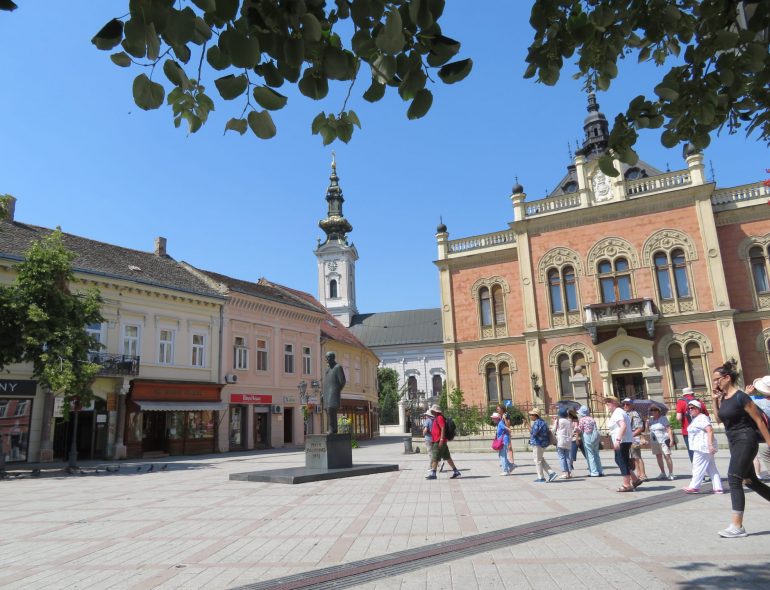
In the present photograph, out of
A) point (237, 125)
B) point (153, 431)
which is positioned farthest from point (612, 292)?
point (237, 125)

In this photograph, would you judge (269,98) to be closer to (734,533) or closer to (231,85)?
(231,85)

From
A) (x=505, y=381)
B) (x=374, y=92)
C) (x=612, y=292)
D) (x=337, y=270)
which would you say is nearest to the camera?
(x=374, y=92)

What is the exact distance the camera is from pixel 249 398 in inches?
1240

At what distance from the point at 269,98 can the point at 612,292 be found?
105 ft

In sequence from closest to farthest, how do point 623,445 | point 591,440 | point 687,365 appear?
1. point 623,445
2. point 591,440
3. point 687,365

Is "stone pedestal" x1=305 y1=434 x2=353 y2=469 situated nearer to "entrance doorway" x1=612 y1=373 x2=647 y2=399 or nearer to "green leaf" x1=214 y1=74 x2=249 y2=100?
"green leaf" x1=214 y1=74 x2=249 y2=100

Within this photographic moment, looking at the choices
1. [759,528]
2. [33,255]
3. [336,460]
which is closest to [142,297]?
[33,255]

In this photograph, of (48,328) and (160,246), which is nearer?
(48,328)

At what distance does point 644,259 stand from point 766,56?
29.8 meters

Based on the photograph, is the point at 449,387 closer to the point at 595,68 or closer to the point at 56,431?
the point at 56,431

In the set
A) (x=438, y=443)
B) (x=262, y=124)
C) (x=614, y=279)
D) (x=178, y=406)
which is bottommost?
(x=438, y=443)

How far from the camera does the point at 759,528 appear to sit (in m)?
6.67

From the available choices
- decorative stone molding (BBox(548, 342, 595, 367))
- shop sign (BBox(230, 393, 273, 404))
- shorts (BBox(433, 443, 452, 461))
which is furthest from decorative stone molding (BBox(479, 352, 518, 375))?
shorts (BBox(433, 443, 452, 461))

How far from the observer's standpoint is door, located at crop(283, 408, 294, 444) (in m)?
34.5
